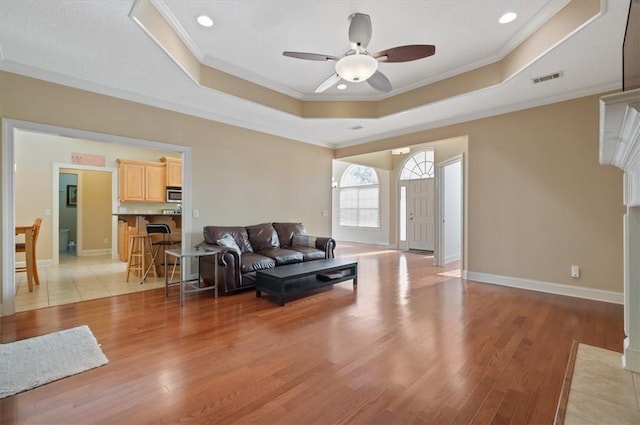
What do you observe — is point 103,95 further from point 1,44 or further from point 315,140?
point 315,140

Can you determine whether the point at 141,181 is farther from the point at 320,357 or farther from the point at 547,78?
the point at 547,78

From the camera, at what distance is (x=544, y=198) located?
4.11 meters

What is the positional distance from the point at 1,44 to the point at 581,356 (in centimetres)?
605

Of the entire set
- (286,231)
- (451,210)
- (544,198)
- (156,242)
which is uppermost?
(544,198)

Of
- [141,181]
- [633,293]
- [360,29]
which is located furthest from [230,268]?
[141,181]

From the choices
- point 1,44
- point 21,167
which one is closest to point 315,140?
point 1,44

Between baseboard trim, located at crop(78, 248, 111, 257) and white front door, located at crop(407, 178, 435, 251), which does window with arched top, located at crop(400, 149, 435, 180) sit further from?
baseboard trim, located at crop(78, 248, 111, 257)

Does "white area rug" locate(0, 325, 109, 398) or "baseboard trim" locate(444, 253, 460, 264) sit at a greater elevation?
"baseboard trim" locate(444, 253, 460, 264)

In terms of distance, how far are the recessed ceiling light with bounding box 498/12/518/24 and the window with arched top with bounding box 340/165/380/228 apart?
21.8 feet

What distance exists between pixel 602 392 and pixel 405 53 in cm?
295

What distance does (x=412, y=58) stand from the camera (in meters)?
2.71

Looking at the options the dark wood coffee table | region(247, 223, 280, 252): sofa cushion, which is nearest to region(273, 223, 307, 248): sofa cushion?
region(247, 223, 280, 252): sofa cushion

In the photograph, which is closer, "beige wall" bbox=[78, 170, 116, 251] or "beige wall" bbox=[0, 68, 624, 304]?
"beige wall" bbox=[0, 68, 624, 304]

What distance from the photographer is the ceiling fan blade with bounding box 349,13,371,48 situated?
94.9 inches
